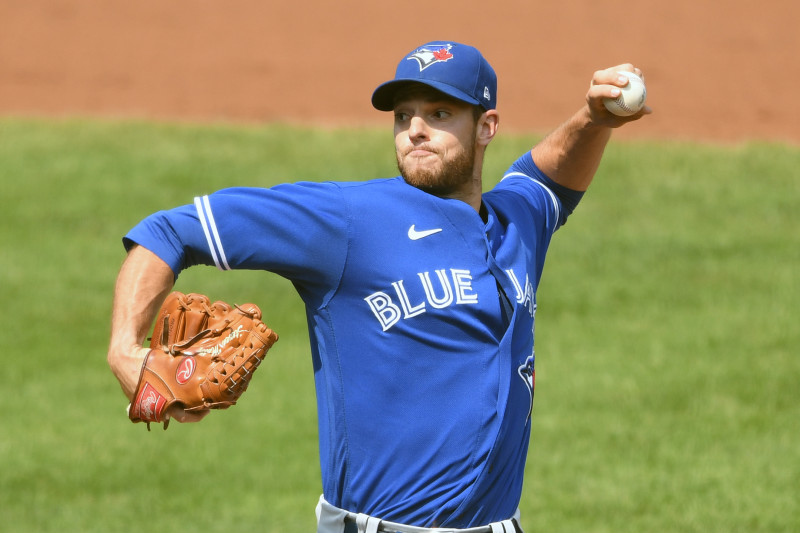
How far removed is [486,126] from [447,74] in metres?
0.31

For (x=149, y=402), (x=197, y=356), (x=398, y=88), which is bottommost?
(x=149, y=402)

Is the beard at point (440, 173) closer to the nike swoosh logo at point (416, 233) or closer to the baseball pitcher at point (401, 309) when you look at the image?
the baseball pitcher at point (401, 309)

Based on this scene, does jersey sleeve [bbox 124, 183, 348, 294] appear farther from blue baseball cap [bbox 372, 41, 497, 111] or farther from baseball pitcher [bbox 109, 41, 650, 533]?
blue baseball cap [bbox 372, 41, 497, 111]

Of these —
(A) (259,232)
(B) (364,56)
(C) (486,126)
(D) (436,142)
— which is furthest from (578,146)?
(B) (364,56)

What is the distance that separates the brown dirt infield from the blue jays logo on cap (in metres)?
13.9

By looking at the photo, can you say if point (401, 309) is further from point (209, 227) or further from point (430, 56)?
point (430, 56)

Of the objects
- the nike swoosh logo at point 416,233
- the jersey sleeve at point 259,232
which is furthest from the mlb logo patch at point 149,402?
the nike swoosh logo at point 416,233

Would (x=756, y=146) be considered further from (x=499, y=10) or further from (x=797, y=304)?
(x=499, y=10)

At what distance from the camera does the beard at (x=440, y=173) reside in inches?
153

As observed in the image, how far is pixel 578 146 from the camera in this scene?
455cm

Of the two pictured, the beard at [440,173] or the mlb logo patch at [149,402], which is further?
the beard at [440,173]

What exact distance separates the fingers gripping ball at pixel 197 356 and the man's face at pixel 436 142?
2.32 feet

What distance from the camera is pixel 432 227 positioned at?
3809mm

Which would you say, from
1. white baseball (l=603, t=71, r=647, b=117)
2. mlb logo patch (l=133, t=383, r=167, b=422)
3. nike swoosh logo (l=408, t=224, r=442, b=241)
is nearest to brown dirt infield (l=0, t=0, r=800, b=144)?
white baseball (l=603, t=71, r=647, b=117)
